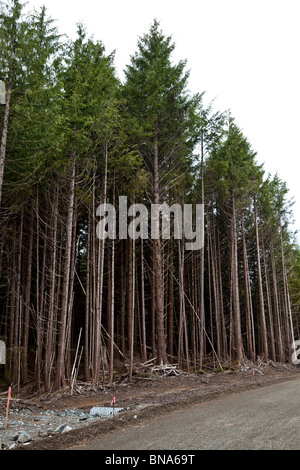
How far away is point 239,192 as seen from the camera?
1777 cm

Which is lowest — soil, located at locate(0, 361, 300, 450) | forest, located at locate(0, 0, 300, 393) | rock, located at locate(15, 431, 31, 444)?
soil, located at locate(0, 361, 300, 450)

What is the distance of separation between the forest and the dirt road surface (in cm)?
428

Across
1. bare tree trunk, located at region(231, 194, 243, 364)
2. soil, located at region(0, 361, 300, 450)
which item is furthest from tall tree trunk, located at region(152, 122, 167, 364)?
bare tree trunk, located at region(231, 194, 243, 364)

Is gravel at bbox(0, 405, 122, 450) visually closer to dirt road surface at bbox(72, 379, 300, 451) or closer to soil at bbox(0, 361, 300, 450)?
soil at bbox(0, 361, 300, 450)

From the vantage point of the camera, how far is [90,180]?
38.1 feet

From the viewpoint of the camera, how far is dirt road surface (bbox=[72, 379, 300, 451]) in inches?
192

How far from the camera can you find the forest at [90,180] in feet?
29.4

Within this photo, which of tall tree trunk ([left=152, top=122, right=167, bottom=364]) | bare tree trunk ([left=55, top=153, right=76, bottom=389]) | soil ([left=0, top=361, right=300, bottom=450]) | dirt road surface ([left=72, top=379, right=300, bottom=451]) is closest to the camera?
dirt road surface ([left=72, top=379, right=300, bottom=451])

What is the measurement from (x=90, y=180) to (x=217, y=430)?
827 cm

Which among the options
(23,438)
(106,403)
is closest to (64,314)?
(106,403)

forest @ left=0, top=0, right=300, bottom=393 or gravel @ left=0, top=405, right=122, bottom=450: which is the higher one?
forest @ left=0, top=0, right=300, bottom=393

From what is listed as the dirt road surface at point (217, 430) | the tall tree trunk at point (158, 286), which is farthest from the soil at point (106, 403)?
the tall tree trunk at point (158, 286)

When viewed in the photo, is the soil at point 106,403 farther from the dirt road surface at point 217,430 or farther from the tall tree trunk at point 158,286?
the tall tree trunk at point 158,286

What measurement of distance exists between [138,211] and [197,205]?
4.09m
